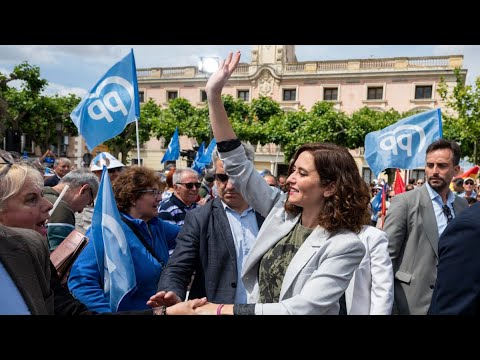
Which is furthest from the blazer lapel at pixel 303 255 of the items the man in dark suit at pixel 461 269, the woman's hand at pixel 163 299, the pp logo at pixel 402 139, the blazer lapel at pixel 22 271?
the pp logo at pixel 402 139

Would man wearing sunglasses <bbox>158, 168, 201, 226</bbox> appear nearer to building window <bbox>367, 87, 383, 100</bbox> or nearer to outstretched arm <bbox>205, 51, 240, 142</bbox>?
outstretched arm <bbox>205, 51, 240, 142</bbox>

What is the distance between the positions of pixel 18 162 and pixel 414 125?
551 centimetres

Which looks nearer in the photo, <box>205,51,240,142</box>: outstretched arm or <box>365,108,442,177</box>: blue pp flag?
<box>205,51,240,142</box>: outstretched arm

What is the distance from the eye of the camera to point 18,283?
1.71 meters

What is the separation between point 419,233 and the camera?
12.1ft

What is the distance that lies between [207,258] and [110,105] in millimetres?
3122

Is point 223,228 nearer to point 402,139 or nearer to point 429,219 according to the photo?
→ point 429,219

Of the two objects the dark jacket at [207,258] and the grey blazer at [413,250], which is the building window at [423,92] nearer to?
the grey blazer at [413,250]

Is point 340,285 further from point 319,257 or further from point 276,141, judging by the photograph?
point 276,141

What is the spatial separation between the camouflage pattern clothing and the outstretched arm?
1.95 ft

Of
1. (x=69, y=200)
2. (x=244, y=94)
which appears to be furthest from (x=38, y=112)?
(x=69, y=200)

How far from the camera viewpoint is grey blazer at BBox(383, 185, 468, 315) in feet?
11.7

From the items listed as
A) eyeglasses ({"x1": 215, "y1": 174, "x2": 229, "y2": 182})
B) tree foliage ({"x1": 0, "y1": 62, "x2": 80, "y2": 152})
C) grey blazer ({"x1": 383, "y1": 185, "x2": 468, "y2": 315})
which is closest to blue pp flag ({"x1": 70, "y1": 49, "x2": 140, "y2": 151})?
eyeglasses ({"x1": 215, "y1": 174, "x2": 229, "y2": 182})
